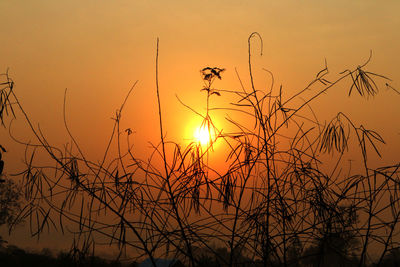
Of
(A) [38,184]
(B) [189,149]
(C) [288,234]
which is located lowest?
(C) [288,234]

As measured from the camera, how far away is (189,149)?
378 centimetres

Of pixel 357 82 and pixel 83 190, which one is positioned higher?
pixel 357 82

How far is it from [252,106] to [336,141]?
677 millimetres

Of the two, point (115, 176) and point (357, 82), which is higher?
point (357, 82)

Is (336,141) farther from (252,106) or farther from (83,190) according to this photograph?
(83,190)

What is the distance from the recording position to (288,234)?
10.5 feet

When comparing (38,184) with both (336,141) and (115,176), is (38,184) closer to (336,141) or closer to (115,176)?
(115,176)

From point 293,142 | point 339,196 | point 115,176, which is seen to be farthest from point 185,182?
point 339,196

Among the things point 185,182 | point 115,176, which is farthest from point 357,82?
point 115,176

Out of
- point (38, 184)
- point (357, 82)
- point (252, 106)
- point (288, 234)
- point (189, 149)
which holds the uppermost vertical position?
point (357, 82)

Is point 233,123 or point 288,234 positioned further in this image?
point 233,123

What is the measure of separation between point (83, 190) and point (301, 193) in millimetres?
1526

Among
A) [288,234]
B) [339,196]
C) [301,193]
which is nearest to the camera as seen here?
[288,234]

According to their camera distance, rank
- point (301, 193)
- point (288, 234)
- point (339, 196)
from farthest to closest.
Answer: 1. point (301, 193)
2. point (339, 196)
3. point (288, 234)
